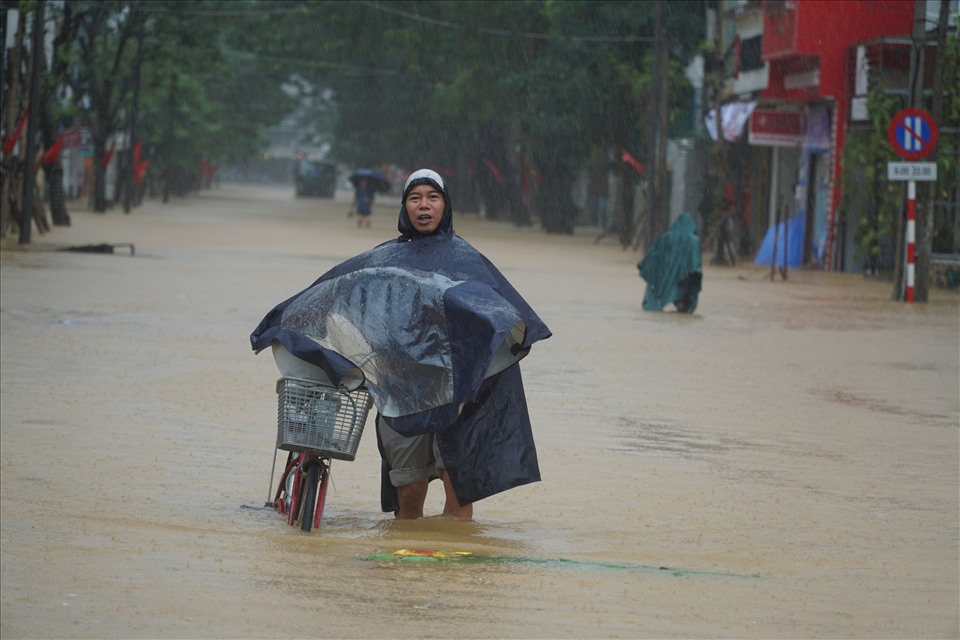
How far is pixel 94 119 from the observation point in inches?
2009

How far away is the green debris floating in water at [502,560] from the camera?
6441mm

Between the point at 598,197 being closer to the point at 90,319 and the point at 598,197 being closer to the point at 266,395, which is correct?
the point at 90,319

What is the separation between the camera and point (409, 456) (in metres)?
6.95

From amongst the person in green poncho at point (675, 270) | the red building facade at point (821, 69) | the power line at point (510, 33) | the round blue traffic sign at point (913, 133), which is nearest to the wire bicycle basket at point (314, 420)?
the person in green poncho at point (675, 270)

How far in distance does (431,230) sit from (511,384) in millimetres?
690

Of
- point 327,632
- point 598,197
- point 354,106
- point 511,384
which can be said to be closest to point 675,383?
point 511,384

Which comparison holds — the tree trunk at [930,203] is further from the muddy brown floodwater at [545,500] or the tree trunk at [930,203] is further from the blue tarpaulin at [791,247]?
the blue tarpaulin at [791,247]

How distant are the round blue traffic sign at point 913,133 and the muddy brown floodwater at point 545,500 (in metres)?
5.35

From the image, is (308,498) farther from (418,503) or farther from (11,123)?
(11,123)

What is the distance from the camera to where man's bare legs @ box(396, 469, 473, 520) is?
711 centimetres

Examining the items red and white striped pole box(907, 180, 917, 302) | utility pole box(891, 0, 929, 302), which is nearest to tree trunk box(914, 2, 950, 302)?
utility pole box(891, 0, 929, 302)

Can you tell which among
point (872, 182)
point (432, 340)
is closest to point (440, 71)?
point (872, 182)

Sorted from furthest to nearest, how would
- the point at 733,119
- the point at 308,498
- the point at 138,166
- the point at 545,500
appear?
the point at 138,166 → the point at 733,119 → the point at 545,500 → the point at 308,498

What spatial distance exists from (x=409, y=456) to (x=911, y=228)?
18335 millimetres
